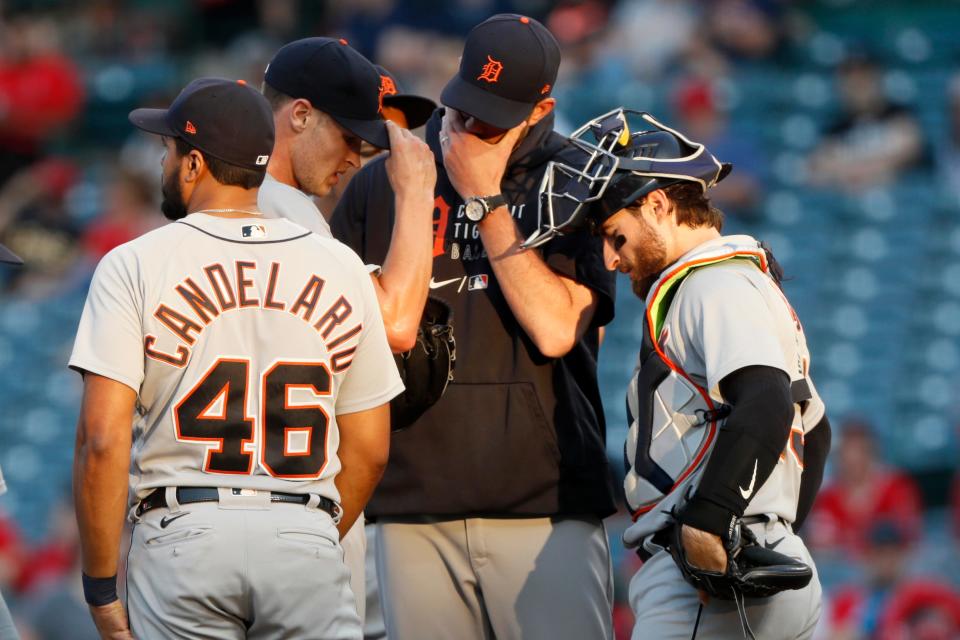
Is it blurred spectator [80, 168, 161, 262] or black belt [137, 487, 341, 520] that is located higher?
black belt [137, 487, 341, 520]

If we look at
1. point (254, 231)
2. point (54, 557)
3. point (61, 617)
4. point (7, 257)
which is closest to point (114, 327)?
point (254, 231)

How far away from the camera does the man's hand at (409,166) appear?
3.54 meters

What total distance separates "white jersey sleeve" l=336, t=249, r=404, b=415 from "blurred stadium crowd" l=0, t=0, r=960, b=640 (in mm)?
4170

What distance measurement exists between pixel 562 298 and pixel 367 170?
0.72 meters

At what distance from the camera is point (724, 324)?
309 centimetres

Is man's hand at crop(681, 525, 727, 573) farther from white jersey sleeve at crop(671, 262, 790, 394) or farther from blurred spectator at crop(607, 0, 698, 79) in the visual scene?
blurred spectator at crop(607, 0, 698, 79)

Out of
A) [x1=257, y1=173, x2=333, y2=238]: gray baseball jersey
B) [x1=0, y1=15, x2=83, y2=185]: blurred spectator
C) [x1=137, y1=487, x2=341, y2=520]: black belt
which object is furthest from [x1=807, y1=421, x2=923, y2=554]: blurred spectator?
[x1=0, y1=15, x2=83, y2=185]: blurred spectator

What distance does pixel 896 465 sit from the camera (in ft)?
26.6

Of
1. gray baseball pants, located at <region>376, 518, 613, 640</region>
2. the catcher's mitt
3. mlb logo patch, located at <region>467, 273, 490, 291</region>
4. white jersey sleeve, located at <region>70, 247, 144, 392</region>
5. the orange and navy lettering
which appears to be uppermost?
the orange and navy lettering

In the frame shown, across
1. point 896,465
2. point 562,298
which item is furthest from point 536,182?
point 896,465

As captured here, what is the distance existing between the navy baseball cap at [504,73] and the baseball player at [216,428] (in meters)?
0.79

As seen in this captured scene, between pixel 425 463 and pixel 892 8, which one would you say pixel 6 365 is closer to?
pixel 892 8

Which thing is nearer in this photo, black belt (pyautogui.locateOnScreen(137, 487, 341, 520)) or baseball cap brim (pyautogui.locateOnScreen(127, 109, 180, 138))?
black belt (pyautogui.locateOnScreen(137, 487, 341, 520))

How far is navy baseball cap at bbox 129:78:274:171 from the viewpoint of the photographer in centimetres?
307
